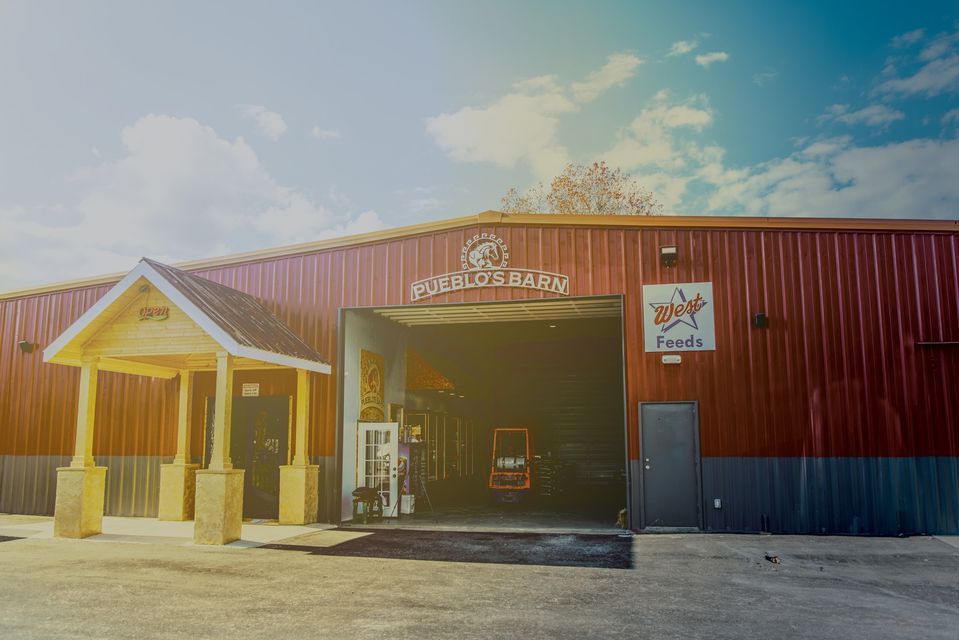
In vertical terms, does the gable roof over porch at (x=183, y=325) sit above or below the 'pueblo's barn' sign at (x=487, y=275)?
below

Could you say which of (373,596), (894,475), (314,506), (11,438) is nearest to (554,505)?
(314,506)

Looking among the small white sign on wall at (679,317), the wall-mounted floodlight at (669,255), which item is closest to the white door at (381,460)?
the small white sign on wall at (679,317)

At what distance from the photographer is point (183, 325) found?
39.8 ft

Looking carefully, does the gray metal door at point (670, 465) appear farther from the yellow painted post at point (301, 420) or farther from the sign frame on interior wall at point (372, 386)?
the yellow painted post at point (301, 420)

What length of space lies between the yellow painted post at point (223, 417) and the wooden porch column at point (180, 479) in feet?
12.2

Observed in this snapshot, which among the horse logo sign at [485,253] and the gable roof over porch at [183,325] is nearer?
the gable roof over porch at [183,325]

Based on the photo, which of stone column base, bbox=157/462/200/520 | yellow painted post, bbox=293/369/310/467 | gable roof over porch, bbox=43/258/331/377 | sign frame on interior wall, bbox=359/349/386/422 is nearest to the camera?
gable roof over porch, bbox=43/258/331/377

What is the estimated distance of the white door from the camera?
14977 mm

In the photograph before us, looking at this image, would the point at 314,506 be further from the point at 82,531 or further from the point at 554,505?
the point at 554,505

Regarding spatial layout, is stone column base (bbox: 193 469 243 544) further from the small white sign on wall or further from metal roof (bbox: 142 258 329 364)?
the small white sign on wall

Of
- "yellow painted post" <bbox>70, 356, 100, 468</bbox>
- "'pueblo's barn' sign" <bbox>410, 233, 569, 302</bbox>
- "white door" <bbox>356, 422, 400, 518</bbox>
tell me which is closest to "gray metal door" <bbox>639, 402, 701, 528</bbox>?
"'pueblo's barn' sign" <bbox>410, 233, 569, 302</bbox>

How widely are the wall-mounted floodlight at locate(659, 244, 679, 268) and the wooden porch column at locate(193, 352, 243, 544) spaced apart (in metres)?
7.59

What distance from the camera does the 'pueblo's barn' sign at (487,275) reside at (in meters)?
13.6

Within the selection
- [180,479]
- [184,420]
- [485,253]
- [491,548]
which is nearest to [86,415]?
[184,420]
